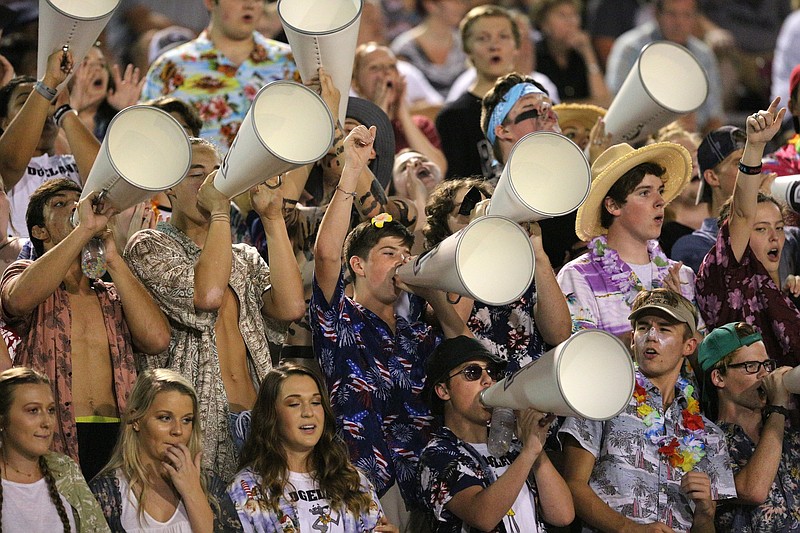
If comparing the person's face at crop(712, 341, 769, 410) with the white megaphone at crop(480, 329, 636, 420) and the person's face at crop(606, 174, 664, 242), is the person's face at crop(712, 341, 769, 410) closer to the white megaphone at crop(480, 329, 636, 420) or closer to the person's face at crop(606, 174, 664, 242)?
the person's face at crop(606, 174, 664, 242)

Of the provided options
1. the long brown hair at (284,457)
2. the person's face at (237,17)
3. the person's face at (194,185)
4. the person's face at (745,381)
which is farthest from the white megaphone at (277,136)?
the person's face at (237,17)

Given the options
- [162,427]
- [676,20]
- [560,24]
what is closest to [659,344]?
[162,427]

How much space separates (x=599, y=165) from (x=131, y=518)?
264 cm

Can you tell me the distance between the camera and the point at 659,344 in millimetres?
5555

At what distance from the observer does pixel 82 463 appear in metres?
5.00

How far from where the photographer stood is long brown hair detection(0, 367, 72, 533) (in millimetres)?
4539

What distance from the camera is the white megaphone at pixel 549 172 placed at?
5.38 metres

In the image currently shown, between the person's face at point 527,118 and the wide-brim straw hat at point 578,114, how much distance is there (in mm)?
883

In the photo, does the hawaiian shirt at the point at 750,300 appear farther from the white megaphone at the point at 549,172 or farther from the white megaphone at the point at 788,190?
the white megaphone at the point at 549,172

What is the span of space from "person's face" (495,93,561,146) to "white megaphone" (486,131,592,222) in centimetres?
93

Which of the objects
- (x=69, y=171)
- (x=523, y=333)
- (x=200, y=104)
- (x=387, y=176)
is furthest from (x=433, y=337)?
(x=200, y=104)

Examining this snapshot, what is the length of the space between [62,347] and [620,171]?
2.45 m

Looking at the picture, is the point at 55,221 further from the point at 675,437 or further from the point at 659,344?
the point at 675,437

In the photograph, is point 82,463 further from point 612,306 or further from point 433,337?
point 612,306
